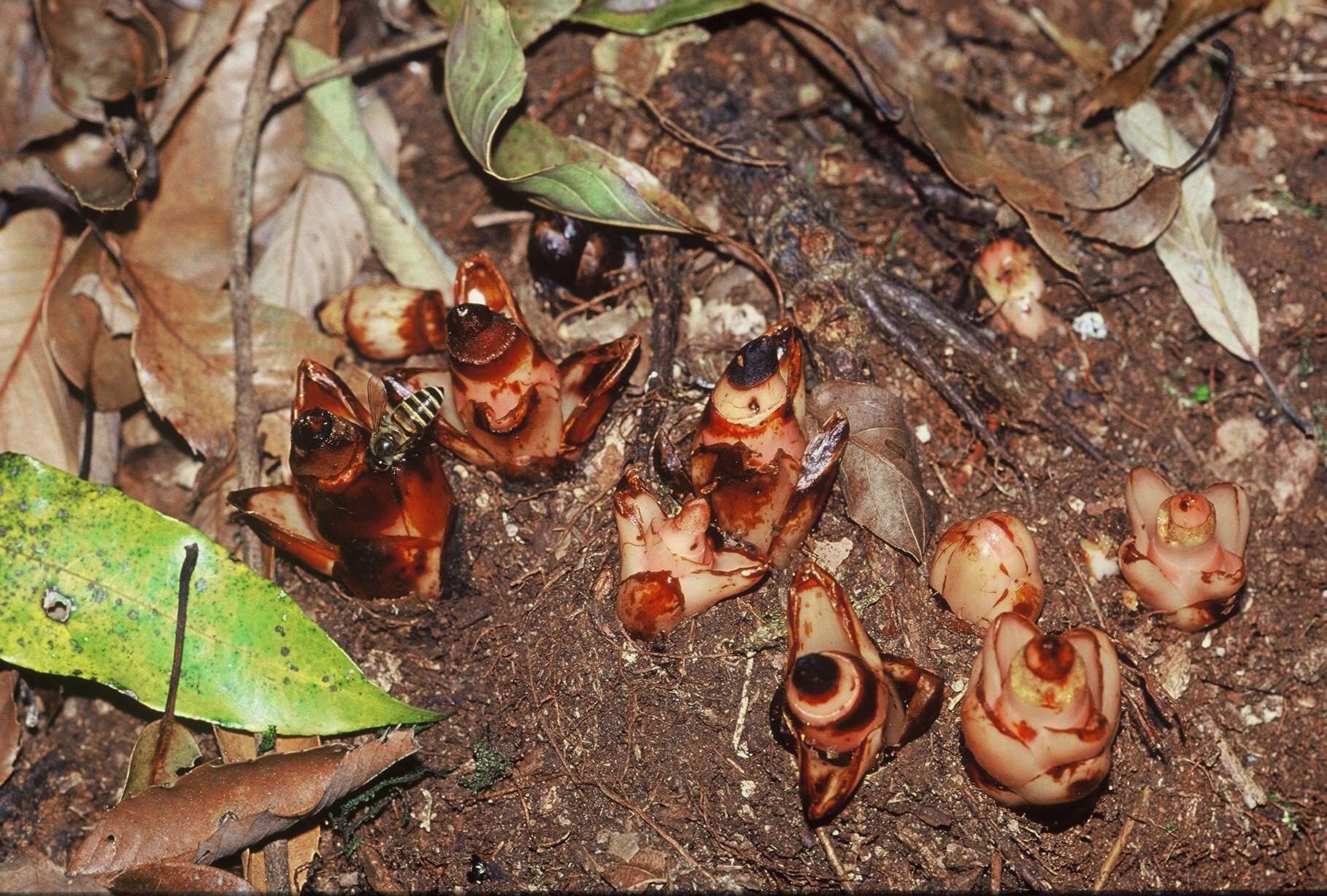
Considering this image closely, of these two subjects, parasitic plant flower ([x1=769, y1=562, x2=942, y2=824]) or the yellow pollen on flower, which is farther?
the yellow pollen on flower

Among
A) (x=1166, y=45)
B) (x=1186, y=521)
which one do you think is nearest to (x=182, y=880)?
(x=1186, y=521)

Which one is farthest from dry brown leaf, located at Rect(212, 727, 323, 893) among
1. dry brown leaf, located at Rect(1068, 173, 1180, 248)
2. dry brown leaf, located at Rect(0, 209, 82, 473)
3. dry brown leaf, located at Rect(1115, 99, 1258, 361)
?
dry brown leaf, located at Rect(1115, 99, 1258, 361)

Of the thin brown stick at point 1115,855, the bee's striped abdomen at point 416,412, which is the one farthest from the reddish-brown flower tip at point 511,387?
the thin brown stick at point 1115,855

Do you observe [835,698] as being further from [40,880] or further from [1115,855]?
Result: [40,880]

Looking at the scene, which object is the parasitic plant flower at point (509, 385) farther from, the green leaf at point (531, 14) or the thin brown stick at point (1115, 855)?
the thin brown stick at point (1115, 855)

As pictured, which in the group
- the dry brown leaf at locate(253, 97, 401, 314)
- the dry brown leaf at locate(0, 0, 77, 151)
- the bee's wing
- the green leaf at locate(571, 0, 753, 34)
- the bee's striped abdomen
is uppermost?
the green leaf at locate(571, 0, 753, 34)

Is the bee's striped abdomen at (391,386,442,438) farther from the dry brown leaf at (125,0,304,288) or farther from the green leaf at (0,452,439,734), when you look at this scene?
the dry brown leaf at (125,0,304,288)
